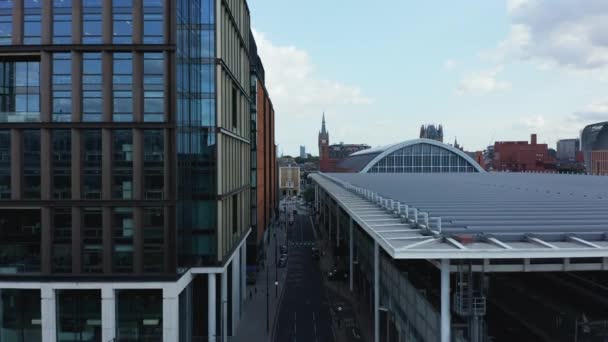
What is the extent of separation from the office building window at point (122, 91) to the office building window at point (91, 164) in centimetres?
156

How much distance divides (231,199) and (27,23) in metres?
17.2

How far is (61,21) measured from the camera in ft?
87.1

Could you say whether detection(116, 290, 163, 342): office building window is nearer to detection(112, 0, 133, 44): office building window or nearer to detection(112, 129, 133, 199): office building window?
detection(112, 129, 133, 199): office building window

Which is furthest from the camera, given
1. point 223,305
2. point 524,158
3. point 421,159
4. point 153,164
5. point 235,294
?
point 524,158

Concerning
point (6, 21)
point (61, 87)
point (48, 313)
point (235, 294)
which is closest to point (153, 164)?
point (61, 87)

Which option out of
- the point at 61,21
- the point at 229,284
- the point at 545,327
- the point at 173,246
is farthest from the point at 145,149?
the point at 545,327

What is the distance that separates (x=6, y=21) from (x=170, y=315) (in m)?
18.5

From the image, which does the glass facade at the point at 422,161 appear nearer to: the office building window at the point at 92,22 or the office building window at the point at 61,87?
the office building window at the point at 92,22

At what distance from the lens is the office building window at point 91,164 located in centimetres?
2653

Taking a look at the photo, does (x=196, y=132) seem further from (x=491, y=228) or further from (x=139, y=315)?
(x=491, y=228)

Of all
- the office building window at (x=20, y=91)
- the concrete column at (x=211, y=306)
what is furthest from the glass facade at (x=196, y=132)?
the office building window at (x=20, y=91)

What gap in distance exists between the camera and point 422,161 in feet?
331

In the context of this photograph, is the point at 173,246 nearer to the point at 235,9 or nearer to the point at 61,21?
the point at 61,21

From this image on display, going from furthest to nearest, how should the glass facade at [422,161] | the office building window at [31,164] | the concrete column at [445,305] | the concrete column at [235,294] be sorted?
1. the glass facade at [422,161]
2. the concrete column at [235,294]
3. the office building window at [31,164]
4. the concrete column at [445,305]
